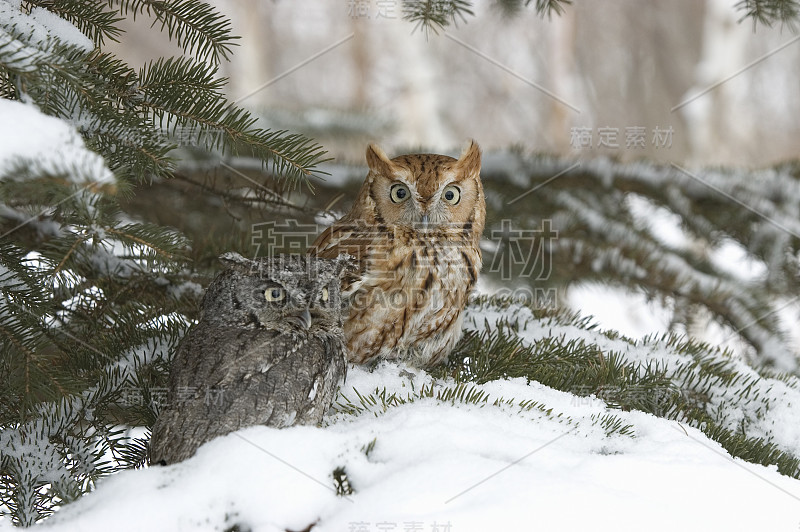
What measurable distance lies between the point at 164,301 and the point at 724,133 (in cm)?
1301

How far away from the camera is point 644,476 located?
1.36m

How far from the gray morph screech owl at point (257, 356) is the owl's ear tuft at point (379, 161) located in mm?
411

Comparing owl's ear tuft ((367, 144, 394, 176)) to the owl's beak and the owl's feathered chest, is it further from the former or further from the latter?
the owl's beak

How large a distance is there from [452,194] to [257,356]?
0.94 m

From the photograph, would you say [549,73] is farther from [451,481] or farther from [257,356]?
[451,481]

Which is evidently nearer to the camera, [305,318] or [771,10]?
[305,318]

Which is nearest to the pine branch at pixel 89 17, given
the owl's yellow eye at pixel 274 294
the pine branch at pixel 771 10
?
the owl's yellow eye at pixel 274 294

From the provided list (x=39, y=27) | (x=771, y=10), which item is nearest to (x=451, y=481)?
(x=39, y=27)

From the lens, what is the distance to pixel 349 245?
2.23 metres

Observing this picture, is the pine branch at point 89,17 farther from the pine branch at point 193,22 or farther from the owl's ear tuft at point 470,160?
the owl's ear tuft at point 470,160

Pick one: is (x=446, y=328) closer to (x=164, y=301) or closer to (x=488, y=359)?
(x=488, y=359)

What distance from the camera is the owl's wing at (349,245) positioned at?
2084 millimetres

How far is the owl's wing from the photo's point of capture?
208 centimetres

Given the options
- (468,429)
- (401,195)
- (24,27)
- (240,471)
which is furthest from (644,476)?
(24,27)
